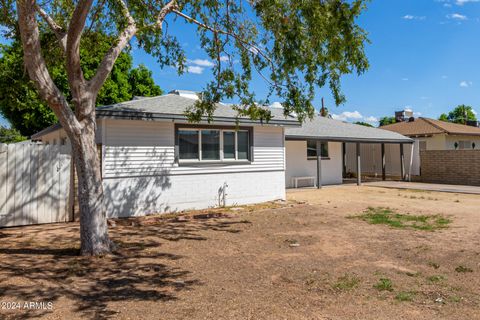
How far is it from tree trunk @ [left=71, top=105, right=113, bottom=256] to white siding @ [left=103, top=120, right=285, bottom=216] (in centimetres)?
384

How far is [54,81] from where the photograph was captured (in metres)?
26.2

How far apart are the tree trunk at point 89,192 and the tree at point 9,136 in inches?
1098

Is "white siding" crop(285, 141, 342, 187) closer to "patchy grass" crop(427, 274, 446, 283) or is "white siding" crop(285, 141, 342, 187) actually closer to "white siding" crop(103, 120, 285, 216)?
"white siding" crop(103, 120, 285, 216)

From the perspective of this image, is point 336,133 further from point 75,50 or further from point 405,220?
point 75,50

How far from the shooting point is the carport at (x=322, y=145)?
19.1 meters

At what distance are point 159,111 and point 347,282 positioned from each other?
7734mm

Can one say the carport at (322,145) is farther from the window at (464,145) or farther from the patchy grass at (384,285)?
the patchy grass at (384,285)

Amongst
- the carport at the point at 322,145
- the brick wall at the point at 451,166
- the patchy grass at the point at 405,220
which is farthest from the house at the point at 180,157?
the brick wall at the point at 451,166

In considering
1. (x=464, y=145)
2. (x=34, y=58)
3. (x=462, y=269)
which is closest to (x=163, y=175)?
(x=34, y=58)

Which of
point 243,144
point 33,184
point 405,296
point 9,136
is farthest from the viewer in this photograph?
point 9,136

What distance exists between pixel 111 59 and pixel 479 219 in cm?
1035

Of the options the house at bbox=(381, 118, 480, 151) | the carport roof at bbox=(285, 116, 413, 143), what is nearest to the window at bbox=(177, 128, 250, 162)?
the carport roof at bbox=(285, 116, 413, 143)

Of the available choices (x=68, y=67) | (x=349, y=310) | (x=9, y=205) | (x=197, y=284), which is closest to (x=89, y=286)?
(x=197, y=284)

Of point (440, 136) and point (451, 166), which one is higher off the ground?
point (440, 136)
